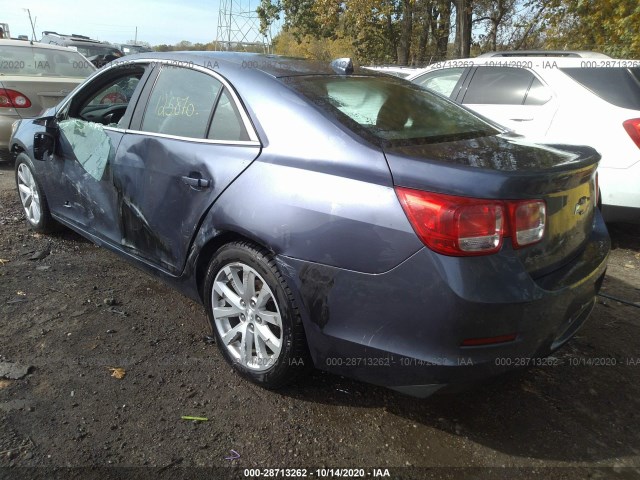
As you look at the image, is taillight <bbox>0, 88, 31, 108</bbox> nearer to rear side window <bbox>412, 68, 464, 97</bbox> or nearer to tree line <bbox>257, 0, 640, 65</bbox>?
rear side window <bbox>412, 68, 464, 97</bbox>

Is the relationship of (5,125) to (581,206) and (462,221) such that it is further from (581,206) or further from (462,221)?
(581,206)

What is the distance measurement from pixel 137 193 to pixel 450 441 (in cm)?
218

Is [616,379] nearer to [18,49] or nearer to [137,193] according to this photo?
[137,193]

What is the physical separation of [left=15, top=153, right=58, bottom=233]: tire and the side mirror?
1.02 ft

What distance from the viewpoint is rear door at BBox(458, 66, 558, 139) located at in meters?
5.09

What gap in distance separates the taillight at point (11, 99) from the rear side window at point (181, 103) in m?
4.60

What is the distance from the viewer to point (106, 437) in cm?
230

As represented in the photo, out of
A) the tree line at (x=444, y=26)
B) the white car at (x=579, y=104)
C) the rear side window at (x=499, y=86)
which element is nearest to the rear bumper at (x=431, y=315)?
the white car at (x=579, y=104)

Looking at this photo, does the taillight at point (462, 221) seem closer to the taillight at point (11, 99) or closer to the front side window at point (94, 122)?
the front side window at point (94, 122)

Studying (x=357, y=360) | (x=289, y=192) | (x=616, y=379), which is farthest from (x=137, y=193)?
(x=616, y=379)

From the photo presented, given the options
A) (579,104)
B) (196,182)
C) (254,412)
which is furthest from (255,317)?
(579,104)

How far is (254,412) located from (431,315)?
40.7 inches

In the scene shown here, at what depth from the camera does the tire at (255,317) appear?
2.41m

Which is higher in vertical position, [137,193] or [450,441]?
[137,193]
